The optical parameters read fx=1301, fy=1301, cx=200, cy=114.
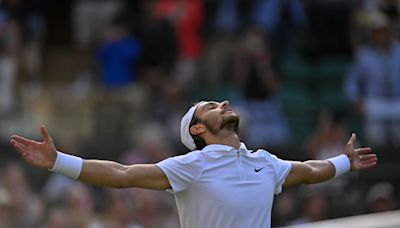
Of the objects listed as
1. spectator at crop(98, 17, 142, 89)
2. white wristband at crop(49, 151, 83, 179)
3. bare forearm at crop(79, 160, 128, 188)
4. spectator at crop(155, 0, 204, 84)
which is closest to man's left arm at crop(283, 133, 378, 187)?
bare forearm at crop(79, 160, 128, 188)

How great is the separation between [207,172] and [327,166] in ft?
3.14

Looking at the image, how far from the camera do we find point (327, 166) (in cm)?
787

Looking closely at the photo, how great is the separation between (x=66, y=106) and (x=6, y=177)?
2913 millimetres

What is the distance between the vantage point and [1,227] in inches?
497

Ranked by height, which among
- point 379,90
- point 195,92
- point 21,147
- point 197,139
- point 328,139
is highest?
point 21,147

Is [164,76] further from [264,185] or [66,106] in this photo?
[264,185]

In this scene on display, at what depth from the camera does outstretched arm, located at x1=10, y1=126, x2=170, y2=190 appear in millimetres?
6957

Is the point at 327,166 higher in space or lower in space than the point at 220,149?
lower

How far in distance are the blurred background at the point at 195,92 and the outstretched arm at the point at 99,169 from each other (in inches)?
214

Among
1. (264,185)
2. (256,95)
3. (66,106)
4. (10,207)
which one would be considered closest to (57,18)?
(66,106)

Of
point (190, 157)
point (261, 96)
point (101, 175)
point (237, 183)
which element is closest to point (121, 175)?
point (101, 175)

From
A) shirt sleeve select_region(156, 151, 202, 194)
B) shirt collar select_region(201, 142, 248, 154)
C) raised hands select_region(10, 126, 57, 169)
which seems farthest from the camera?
shirt collar select_region(201, 142, 248, 154)

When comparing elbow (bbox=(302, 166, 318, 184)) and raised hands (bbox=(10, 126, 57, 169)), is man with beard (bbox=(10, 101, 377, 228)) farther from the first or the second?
elbow (bbox=(302, 166, 318, 184))

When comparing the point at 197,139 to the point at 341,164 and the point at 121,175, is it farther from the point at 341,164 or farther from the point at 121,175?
the point at 341,164
